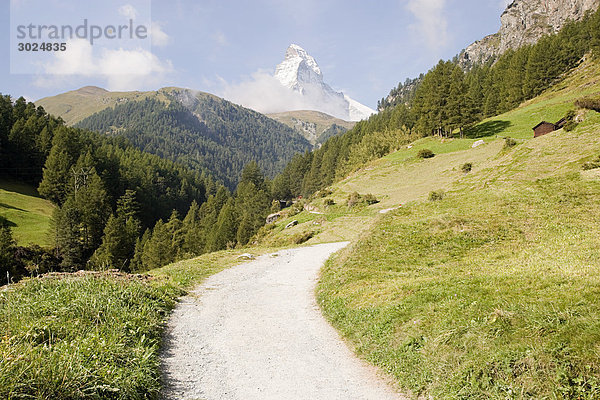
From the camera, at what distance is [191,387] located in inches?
281

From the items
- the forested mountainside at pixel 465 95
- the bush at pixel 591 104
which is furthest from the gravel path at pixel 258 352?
the forested mountainside at pixel 465 95

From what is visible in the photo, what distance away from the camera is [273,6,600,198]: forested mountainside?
66188 millimetres

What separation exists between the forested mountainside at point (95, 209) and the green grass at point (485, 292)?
3881cm

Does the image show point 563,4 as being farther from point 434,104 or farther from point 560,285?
point 560,285

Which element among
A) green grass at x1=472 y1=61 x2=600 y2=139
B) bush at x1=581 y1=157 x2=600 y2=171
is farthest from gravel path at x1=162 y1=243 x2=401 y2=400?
green grass at x1=472 y1=61 x2=600 y2=139

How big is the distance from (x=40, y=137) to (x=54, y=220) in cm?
5793

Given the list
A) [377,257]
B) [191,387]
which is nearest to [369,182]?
[377,257]

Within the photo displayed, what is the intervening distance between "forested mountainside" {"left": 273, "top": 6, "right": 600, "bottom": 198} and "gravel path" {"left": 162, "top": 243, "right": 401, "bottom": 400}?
61.4 meters

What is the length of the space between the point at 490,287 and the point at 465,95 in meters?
64.8

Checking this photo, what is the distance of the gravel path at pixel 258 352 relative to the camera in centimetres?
721

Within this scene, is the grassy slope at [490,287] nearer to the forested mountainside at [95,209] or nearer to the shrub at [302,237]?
the shrub at [302,237]

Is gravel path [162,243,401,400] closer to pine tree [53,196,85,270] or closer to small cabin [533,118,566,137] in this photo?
small cabin [533,118,566,137]

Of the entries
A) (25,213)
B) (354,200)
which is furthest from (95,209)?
(354,200)

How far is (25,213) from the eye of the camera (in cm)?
7044
